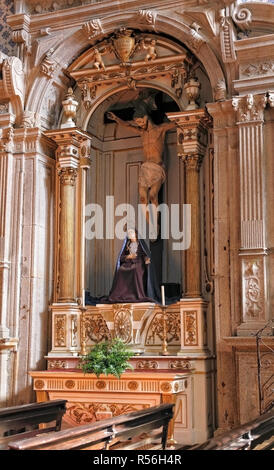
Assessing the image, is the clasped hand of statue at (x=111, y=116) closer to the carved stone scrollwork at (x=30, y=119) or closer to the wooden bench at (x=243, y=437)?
the carved stone scrollwork at (x=30, y=119)

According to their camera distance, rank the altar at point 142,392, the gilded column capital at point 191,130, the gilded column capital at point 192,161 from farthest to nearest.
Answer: the gilded column capital at point 192,161
the gilded column capital at point 191,130
the altar at point 142,392

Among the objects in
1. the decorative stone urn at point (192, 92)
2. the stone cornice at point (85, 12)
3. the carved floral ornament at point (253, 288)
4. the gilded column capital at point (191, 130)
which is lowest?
the carved floral ornament at point (253, 288)

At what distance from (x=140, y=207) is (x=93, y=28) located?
309 cm

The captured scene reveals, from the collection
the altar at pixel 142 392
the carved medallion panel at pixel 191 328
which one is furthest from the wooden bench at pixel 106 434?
the carved medallion panel at pixel 191 328

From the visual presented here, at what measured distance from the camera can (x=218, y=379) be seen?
31.0ft

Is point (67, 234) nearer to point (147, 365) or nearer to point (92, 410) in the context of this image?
point (147, 365)

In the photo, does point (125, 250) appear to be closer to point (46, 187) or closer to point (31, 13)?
point (46, 187)

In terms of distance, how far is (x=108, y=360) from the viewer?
378 inches

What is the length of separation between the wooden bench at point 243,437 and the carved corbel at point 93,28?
24.1 ft

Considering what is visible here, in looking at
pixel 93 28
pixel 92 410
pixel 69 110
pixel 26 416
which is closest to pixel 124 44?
pixel 93 28

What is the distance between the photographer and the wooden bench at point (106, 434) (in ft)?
16.8
